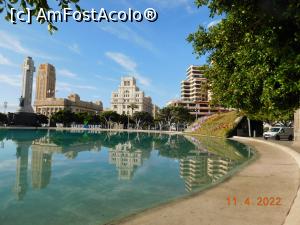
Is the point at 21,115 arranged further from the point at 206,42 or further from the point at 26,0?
the point at 26,0

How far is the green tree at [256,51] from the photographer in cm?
601

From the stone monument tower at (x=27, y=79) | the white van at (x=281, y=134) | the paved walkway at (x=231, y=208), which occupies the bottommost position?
the paved walkway at (x=231, y=208)

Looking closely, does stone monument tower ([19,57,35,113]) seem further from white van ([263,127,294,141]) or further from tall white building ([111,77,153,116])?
white van ([263,127,294,141])

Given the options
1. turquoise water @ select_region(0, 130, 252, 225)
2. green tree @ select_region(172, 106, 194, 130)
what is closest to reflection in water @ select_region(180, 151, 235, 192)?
turquoise water @ select_region(0, 130, 252, 225)

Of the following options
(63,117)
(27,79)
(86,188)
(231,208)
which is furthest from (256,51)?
(27,79)

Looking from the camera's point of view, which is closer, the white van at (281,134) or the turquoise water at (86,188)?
the turquoise water at (86,188)

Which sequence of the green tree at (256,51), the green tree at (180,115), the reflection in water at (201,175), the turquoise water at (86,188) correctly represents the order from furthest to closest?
1. the green tree at (180,115)
2. the reflection in water at (201,175)
3. the turquoise water at (86,188)
4. the green tree at (256,51)

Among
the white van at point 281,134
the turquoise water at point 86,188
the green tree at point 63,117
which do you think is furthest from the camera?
the green tree at point 63,117

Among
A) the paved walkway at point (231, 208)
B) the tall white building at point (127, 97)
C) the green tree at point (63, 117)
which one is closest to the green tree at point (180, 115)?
the green tree at point (63, 117)

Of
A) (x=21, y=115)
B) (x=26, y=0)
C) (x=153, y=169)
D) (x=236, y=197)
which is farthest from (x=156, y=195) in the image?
(x=21, y=115)

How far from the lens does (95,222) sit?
6285mm

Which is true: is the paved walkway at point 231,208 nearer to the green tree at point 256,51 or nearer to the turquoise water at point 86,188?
the turquoise water at point 86,188

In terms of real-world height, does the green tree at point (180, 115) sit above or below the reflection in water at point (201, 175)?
above

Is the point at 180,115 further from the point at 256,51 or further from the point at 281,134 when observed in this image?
the point at 256,51
